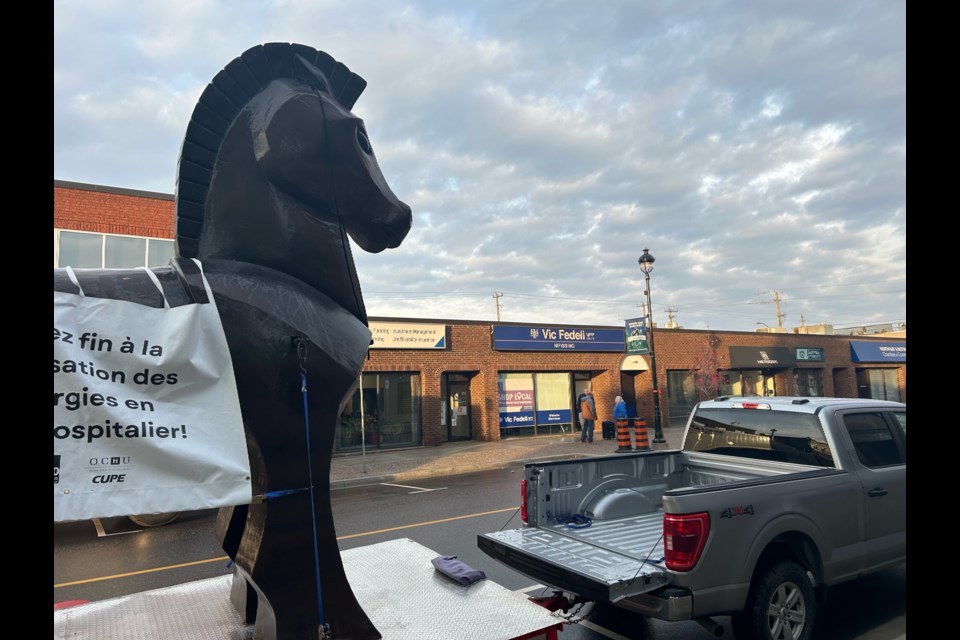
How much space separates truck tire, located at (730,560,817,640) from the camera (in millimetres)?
3770

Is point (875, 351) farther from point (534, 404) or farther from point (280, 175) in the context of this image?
point (280, 175)

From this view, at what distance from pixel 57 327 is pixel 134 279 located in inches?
16.7

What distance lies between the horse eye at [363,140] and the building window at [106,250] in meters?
13.2

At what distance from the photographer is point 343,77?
136 inches

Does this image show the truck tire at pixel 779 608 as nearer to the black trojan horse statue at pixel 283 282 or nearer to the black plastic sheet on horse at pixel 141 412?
the black trojan horse statue at pixel 283 282

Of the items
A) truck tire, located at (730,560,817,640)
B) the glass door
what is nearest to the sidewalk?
the glass door

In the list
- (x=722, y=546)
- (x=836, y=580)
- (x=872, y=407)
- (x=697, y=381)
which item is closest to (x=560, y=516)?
(x=722, y=546)

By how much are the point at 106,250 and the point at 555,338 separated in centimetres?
1508

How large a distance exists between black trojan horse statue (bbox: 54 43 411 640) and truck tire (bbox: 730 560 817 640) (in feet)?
8.49

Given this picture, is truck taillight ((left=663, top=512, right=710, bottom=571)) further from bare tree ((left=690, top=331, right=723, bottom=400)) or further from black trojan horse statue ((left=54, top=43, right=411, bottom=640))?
bare tree ((left=690, top=331, right=723, bottom=400))

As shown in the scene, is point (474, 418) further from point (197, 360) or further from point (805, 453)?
point (197, 360)

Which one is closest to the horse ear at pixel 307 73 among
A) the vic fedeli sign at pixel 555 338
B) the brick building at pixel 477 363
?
the brick building at pixel 477 363

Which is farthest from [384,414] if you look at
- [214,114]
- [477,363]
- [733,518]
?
[214,114]

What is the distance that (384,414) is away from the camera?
18.9m
